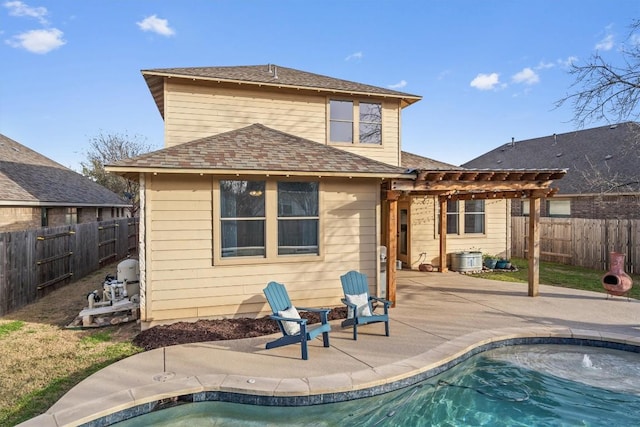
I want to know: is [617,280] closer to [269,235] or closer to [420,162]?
[420,162]

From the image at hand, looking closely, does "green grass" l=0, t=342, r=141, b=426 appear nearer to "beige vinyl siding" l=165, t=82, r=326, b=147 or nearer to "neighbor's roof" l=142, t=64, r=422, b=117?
"beige vinyl siding" l=165, t=82, r=326, b=147

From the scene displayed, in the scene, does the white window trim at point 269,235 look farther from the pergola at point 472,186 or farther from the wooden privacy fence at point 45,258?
the wooden privacy fence at point 45,258

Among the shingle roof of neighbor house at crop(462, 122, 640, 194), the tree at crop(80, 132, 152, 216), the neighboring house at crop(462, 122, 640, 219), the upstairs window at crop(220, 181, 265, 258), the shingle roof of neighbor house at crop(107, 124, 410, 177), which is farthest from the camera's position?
the tree at crop(80, 132, 152, 216)

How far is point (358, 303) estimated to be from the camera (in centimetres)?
652

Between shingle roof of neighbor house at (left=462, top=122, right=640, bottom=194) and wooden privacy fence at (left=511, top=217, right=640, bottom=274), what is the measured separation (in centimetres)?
207

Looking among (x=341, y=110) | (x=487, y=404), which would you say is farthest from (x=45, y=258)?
(x=487, y=404)

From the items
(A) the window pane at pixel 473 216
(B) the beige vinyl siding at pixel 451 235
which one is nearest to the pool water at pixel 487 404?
(B) the beige vinyl siding at pixel 451 235

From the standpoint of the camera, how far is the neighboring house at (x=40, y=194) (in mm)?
12469

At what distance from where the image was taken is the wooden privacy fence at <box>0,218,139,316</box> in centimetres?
812

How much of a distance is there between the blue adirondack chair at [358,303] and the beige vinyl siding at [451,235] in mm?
6841

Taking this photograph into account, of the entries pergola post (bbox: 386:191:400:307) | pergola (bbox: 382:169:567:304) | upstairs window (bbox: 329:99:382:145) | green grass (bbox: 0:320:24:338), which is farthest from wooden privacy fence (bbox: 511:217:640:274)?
green grass (bbox: 0:320:24:338)

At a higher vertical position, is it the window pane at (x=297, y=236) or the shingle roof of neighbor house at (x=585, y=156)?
the shingle roof of neighbor house at (x=585, y=156)

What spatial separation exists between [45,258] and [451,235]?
12.8 meters

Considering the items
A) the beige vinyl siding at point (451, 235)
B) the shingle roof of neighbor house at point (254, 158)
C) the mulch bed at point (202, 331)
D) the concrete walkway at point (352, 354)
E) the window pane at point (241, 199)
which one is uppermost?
the shingle roof of neighbor house at point (254, 158)
